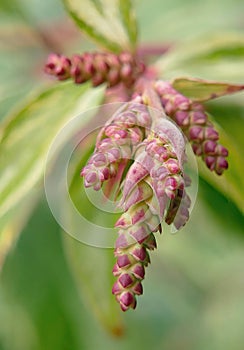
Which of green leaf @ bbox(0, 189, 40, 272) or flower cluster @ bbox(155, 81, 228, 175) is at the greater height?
flower cluster @ bbox(155, 81, 228, 175)

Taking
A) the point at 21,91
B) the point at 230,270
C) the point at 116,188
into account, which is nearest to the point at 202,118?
the point at 116,188

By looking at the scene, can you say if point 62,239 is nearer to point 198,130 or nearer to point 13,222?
point 13,222

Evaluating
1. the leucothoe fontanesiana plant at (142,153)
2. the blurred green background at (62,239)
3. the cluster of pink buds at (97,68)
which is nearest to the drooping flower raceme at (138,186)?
the leucothoe fontanesiana plant at (142,153)

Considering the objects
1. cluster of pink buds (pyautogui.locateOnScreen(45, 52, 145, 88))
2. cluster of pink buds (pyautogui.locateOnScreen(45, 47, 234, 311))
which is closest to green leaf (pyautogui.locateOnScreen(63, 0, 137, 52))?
cluster of pink buds (pyautogui.locateOnScreen(45, 52, 145, 88))

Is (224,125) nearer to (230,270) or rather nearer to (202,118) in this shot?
(202,118)

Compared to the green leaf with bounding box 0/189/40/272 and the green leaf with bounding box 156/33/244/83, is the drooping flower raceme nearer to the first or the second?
the green leaf with bounding box 0/189/40/272

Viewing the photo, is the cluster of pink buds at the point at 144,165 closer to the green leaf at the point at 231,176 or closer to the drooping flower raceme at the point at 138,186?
the drooping flower raceme at the point at 138,186

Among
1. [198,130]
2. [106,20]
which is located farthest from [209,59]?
[198,130]
